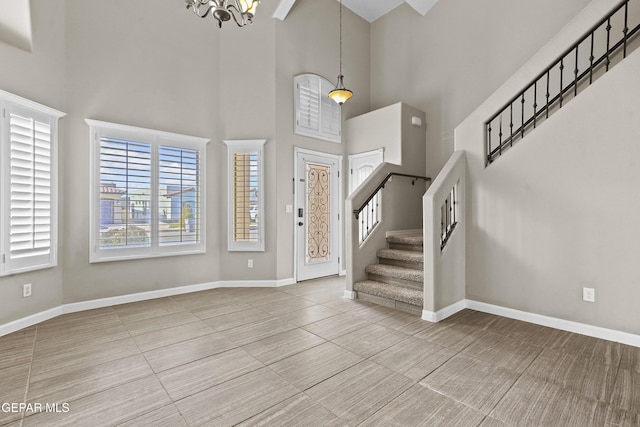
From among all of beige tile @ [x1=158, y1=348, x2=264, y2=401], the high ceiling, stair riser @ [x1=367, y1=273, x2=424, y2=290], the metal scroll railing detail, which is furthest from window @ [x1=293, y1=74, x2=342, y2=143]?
beige tile @ [x1=158, y1=348, x2=264, y2=401]

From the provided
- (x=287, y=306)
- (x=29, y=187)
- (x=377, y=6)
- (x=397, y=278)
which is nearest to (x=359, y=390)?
(x=287, y=306)

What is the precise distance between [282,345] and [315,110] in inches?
168

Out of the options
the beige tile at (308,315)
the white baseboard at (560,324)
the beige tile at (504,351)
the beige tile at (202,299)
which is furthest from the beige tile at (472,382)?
the beige tile at (202,299)

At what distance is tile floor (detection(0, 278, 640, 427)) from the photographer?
186cm

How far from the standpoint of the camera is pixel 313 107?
5.62m

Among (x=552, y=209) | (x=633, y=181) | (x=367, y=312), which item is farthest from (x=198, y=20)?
(x=633, y=181)

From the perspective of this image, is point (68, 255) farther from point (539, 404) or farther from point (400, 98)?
point (400, 98)

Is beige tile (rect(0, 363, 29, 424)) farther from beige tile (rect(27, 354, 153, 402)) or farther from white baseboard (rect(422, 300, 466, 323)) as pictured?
white baseboard (rect(422, 300, 466, 323))

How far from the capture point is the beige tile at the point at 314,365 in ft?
7.36

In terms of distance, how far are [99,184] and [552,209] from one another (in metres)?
5.48

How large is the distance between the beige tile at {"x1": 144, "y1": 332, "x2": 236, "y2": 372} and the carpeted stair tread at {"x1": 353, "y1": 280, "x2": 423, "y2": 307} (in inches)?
76.2

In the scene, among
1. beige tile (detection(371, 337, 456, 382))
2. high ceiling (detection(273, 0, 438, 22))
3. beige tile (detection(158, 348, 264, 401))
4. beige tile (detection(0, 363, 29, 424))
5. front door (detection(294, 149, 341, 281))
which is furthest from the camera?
high ceiling (detection(273, 0, 438, 22))

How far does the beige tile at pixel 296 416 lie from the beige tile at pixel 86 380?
43.9 inches

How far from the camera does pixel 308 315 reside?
3.64 m
